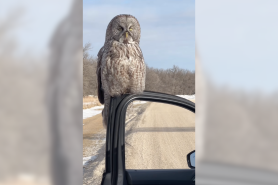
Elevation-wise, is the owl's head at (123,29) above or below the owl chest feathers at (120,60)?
above

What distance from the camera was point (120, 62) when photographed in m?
1.62

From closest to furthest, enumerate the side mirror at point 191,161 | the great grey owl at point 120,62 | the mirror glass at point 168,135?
the side mirror at point 191,161, the great grey owl at point 120,62, the mirror glass at point 168,135

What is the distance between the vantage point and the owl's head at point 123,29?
1.75 metres

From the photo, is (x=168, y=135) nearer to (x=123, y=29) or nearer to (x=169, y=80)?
(x=169, y=80)

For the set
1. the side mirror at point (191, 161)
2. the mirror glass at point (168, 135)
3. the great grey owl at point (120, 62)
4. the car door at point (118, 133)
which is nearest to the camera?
the car door at point (118, 133)

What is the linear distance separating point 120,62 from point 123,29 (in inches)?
10.1

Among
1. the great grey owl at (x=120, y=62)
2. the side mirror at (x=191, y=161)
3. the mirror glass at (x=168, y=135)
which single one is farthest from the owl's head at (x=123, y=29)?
the mirror glass at (x=168, y=135)

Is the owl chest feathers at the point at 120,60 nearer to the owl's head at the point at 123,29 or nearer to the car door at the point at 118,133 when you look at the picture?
the owl's head at the point at 123,29

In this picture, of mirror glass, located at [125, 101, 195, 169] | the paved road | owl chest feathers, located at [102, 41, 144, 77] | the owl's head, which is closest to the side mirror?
owl chest feathers, located at [102, 41, 144, 77]

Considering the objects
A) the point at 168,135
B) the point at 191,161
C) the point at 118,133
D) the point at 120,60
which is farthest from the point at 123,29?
the point at 168,135

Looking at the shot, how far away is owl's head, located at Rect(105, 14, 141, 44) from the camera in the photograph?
175cm
